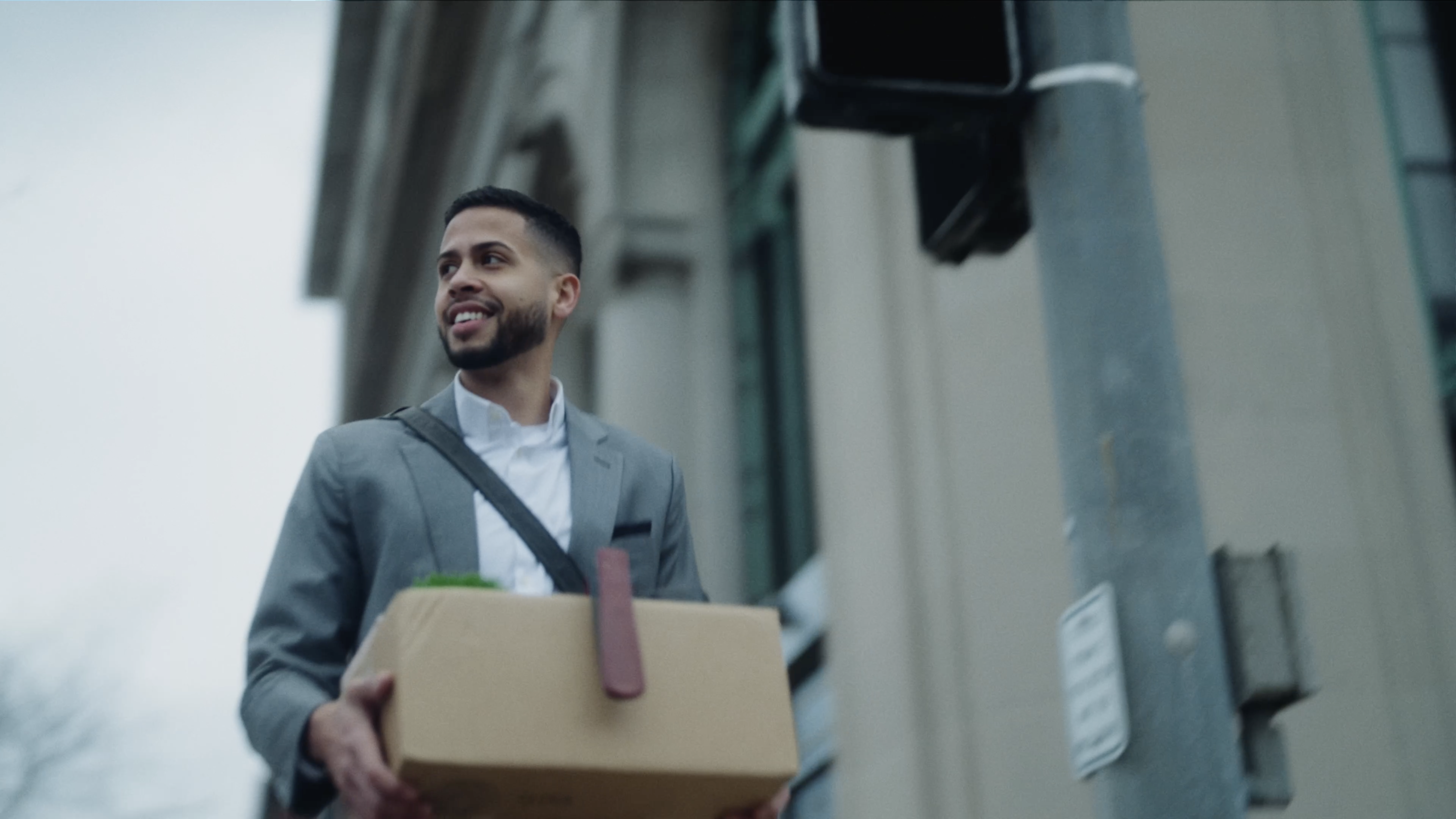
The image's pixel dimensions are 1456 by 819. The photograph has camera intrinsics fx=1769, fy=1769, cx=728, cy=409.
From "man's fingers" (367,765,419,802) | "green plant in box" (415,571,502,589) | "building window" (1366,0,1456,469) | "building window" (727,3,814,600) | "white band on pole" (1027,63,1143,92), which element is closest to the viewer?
"man's fingers" (367,765,419,802)

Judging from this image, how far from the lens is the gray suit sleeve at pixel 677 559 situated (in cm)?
317

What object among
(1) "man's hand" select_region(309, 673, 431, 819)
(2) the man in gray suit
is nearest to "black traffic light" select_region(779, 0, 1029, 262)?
(2) the man in gray suit

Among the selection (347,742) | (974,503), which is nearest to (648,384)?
(974,503)

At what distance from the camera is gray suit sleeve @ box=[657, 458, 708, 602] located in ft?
10.4

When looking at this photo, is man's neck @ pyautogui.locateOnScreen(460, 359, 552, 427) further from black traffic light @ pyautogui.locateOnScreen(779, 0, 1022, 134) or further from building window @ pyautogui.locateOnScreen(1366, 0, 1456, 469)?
building window @ pyautogui.locateOnScreen(1366, 0, 1456, 469)

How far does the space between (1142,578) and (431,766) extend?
152cm

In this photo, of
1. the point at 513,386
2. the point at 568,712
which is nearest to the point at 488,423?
the point at 513,386

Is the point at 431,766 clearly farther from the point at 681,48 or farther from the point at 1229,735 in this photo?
the point at 681,48

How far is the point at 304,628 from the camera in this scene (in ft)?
9.54

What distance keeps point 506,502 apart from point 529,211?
545 mm

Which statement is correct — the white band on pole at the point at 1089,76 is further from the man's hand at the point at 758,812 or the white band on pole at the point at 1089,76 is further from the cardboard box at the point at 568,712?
the man's hand at the point at 758,812

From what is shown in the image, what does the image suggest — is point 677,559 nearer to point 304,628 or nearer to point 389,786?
point 304,628

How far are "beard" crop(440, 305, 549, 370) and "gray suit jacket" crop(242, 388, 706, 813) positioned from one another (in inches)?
5.3

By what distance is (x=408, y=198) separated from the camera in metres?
24.0
